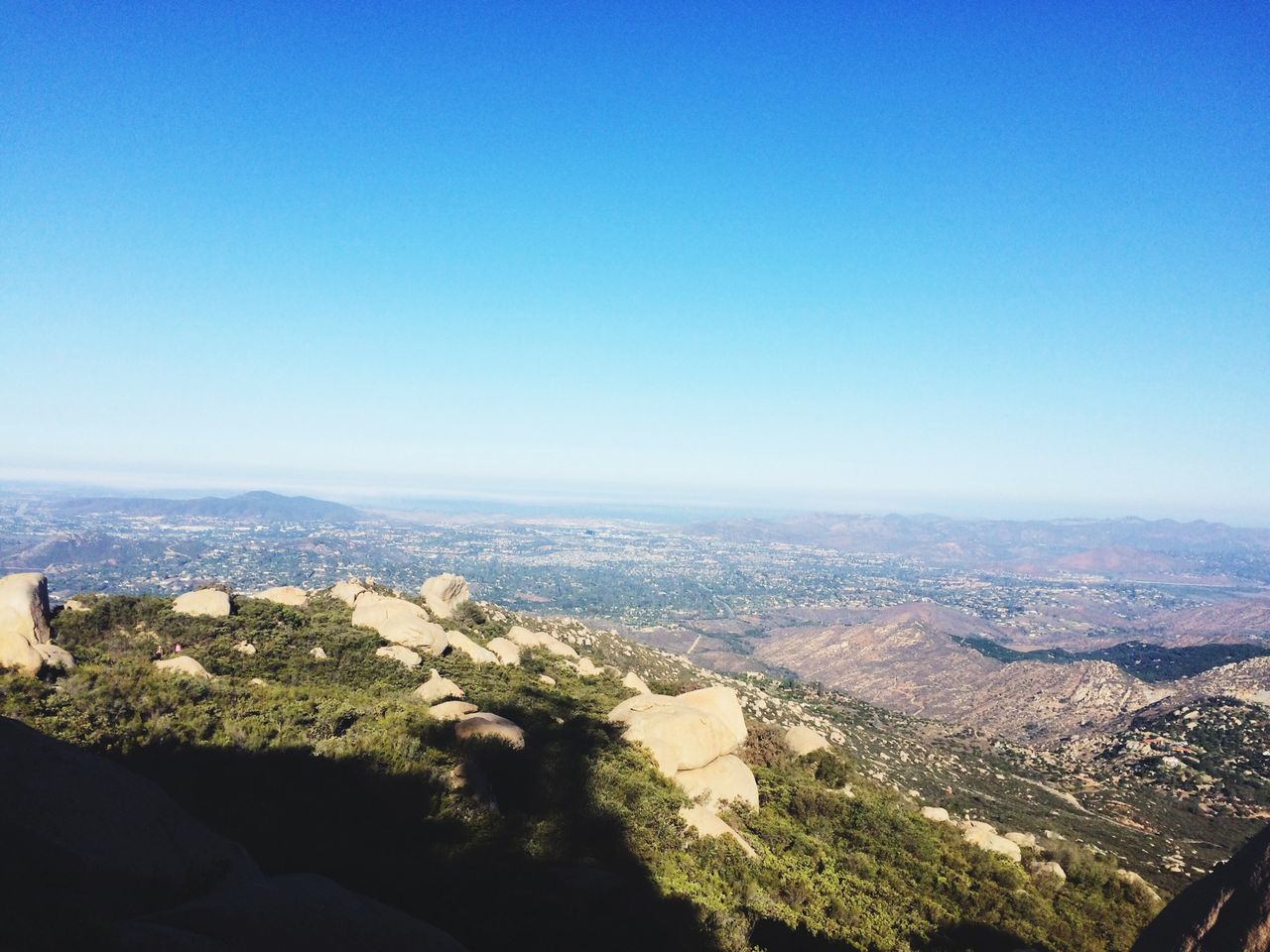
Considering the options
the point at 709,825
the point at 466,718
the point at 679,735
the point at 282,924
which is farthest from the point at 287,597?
the point at 282,924

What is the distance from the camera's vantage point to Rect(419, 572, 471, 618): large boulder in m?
40.8

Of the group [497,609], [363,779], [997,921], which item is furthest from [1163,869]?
[497,609]

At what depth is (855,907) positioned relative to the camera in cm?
1311

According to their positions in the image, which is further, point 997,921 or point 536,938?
point 997,921

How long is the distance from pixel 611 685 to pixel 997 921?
20.7 m

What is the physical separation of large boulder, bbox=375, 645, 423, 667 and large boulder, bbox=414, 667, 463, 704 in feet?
12.3

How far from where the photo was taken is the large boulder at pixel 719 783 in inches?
677

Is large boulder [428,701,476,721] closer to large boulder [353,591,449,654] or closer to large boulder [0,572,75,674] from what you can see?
large boulder [0,572,75,674]

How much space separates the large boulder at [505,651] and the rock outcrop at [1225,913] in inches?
1116

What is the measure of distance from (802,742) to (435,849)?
62.2 feet

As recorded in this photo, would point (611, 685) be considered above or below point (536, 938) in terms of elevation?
below

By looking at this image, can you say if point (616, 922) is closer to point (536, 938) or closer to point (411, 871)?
point (536, 938)

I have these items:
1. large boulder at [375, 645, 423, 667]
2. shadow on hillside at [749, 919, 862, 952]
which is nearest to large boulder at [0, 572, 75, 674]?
large boulder at [375, 645, 423, 667]

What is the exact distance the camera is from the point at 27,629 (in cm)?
1784
